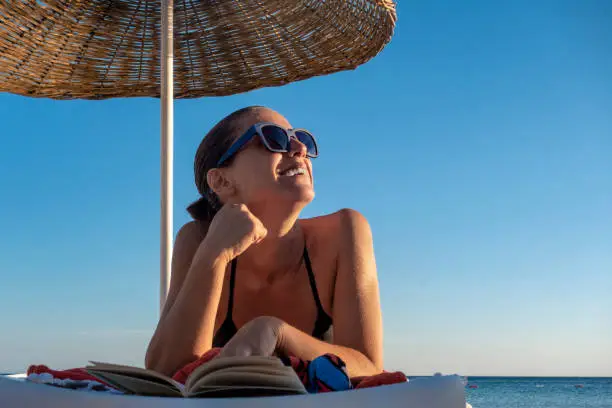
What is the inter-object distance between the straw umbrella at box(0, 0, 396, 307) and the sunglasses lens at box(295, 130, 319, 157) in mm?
1287

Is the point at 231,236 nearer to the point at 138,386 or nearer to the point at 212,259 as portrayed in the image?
the point at 212,259

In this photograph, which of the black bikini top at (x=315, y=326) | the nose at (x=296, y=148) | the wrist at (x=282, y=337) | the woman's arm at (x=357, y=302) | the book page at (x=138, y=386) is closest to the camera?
the book page at (x=138, y=386)

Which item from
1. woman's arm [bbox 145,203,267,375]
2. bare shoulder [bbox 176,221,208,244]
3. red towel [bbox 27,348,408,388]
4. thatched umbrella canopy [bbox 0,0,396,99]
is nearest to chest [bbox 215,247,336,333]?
bare shoulder [bbox 176,221,208,244]

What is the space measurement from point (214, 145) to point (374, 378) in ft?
4.37

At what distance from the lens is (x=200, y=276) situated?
6.30ft

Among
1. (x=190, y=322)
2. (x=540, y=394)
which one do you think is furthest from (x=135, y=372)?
(x=540, y=394)

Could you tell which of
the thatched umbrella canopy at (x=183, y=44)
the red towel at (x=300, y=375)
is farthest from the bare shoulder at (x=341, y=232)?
the thatched umbrella canopy at (x=183, y=44)

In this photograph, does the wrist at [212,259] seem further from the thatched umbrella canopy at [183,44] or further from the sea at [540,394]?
the sea at [540,394]

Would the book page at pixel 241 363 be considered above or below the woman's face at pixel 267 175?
below

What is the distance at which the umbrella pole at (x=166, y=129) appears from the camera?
3.51m

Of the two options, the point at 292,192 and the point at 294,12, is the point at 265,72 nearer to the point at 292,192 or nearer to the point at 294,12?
the point at 294,12

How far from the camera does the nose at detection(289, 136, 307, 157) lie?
2238 mm

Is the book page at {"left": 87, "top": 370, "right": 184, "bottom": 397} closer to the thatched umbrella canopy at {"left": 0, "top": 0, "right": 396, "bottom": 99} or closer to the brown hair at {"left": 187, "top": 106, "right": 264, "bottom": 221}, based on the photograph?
the brown hair at {"left": 187, "top": 106, "right": 264, "bottom": 221}

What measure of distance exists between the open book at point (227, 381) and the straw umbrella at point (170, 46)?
7.38 feet
